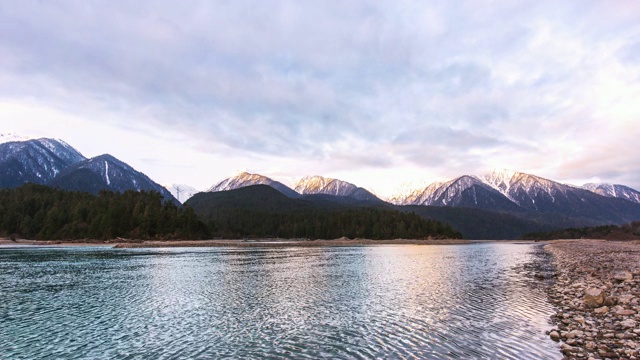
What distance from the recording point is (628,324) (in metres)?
20.1

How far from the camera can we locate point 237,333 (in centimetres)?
2266

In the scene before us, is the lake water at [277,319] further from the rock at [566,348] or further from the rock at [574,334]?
the rock at [574,334]

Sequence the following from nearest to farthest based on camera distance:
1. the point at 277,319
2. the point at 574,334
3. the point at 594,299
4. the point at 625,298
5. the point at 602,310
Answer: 1. the point at 574,334
2. the point at 602,310
3. the point at 594,299
4. the point at 277,319
5. the point at 625,298

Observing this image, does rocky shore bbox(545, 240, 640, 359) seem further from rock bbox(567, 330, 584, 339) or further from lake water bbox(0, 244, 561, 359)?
lake water bbox(0, 244, 561, 359)

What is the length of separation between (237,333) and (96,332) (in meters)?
8.62

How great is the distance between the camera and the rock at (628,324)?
19.8 m

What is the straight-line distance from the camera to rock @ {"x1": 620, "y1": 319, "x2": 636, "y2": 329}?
778 inches

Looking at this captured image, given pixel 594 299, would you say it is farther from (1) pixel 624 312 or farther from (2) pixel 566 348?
(2) pixel 566 348

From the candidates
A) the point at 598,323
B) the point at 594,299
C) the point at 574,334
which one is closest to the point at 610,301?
→ the point at 594,299

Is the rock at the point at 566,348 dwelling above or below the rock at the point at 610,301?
below

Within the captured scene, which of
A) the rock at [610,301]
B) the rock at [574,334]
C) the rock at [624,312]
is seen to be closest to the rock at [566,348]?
the rock at [574,334]

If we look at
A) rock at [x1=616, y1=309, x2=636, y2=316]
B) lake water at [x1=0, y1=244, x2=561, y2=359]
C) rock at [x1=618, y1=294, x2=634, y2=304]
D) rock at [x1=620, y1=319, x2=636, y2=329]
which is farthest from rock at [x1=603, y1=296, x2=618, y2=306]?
rock at [x1=620, y1=319, x2=636, y2=329]

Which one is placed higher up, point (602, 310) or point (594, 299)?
point (594, 299)

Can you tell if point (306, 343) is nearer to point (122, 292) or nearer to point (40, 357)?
point (40, 357)
